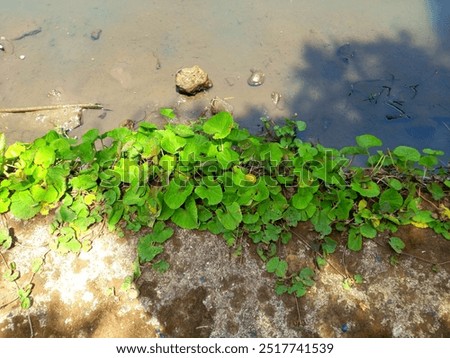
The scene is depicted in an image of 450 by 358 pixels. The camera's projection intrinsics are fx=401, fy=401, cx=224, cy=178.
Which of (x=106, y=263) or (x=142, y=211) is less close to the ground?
(x=142, y=211)

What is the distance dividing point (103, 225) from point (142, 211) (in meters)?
0.26

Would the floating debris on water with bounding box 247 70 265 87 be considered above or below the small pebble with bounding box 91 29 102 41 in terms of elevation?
below

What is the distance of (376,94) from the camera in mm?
3039

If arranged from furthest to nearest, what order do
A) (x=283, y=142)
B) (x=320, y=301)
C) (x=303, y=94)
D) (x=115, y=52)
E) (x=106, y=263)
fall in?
(x=115, y=52) → (x=303, y=94) → (x=283, y=142) → (x=106, y=263) → (x=320, y=301)

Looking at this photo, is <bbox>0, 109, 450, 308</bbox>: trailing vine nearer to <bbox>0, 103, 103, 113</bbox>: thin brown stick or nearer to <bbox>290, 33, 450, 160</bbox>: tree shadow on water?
<bbox>290, 33, 450, 160</bbox>: tree shadow on water

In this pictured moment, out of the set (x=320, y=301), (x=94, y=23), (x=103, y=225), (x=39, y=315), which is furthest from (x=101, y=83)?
(x=320, y=301)

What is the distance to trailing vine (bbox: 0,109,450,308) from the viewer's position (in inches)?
82.4

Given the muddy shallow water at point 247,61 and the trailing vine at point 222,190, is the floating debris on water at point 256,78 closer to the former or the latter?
the muddy shallow water at point 247,61

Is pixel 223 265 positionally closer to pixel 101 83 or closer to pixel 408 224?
pixel 408 224

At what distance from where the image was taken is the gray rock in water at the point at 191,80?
3041 mm

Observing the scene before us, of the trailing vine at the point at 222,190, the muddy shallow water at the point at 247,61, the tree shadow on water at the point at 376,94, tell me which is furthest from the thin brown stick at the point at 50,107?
the tree shadow on water at the point at 376,94

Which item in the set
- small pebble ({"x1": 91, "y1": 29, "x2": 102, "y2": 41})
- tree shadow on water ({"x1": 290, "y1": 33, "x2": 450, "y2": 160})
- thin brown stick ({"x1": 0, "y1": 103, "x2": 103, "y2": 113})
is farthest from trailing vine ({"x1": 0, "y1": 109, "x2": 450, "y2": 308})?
small pebble ({"x1": 91, "y1": 29, "x2": 102, "y2": 41})

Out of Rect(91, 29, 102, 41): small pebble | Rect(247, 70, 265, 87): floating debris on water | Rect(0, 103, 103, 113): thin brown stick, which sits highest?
Rect(91, 29, 102, 41): small pebble

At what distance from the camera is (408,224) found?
7.13 feet
